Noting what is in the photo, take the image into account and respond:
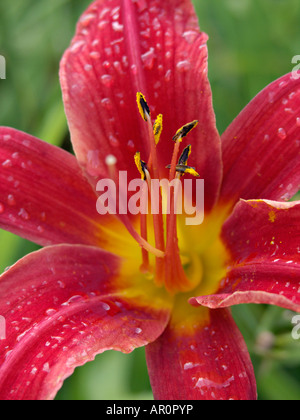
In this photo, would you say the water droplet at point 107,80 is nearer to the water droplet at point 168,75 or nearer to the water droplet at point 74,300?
the water droplet at point 168,75

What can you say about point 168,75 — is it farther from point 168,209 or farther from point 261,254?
point 261,254

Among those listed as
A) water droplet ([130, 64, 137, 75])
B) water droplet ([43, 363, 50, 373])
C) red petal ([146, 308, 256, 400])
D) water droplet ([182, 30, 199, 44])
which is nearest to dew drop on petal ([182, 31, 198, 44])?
water droplet ([182, 30, 199, 44])

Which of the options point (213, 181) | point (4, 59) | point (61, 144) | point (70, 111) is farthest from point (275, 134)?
point (4, 59)

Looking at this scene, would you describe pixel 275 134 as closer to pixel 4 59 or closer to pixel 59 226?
pixel 59 226

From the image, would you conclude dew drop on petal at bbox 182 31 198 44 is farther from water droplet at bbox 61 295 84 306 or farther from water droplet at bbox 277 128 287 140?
water droplet at bbox 61 295 84 306

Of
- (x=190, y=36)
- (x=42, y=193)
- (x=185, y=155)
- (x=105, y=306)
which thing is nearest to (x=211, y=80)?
(x=190, y=36)

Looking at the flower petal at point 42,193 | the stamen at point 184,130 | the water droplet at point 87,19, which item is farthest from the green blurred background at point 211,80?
the stamen at point 184,130
